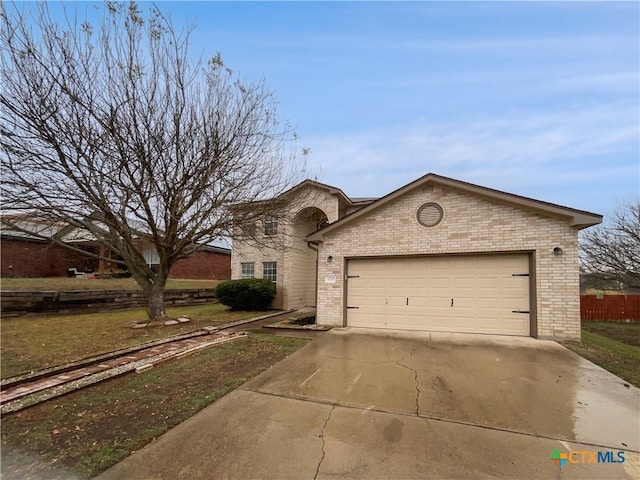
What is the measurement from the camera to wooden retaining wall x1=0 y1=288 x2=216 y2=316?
10422mm

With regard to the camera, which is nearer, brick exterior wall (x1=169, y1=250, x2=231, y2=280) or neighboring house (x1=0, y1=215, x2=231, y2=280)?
neighboring house (x1=0, y1=215, x2=231, y2=280)

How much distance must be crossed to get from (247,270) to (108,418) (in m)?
12.0

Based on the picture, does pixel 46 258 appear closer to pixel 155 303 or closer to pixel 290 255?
pixel 155 303

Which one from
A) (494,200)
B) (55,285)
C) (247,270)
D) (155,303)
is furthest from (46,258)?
(494,200)

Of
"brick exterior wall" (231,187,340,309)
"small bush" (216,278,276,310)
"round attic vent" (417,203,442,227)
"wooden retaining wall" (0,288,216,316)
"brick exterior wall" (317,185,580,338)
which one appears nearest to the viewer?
"brick exterior wall" (317,185,580,338)

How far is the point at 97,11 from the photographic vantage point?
7031 mm

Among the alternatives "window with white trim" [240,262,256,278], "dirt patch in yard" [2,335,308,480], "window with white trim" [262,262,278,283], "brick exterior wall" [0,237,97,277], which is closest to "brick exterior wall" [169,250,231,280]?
"brick exterior wall" [0,237,97,277]

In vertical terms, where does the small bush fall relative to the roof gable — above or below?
below

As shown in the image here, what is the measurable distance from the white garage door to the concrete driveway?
8.12 feet

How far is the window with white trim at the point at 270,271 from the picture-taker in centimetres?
1491

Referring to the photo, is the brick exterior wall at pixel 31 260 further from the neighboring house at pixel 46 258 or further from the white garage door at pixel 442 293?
the white garage door at pixel 442 293

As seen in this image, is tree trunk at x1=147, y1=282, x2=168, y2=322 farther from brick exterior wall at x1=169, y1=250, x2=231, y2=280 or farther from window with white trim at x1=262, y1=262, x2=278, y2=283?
brick exterior wall at x1=169, y1=250, x2=231, y2=280

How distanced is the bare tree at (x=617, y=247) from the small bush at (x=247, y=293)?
21.0 m

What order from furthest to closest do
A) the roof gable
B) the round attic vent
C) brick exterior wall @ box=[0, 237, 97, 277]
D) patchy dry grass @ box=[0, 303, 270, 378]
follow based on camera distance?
brick exterior wall @ box=[0, 237, 97, 277]
the round attic vent
the roof gable
patchy dry grass @ box=[0, 303, 270, 378]
